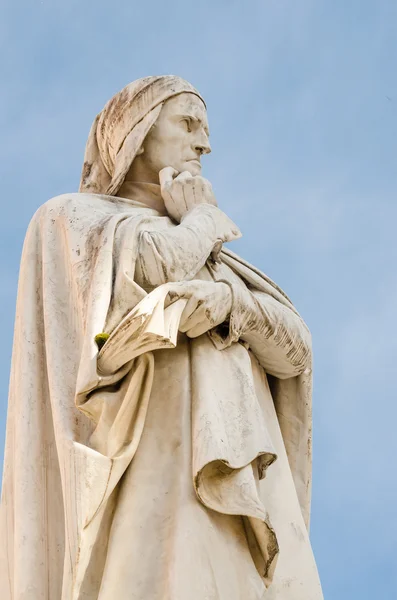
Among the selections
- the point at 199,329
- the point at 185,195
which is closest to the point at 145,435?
the point at 199,329

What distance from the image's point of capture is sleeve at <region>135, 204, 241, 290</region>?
10.8m

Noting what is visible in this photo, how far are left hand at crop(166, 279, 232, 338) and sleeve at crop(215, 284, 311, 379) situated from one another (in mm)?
121

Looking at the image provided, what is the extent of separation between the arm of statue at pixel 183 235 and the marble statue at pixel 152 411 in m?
0.01

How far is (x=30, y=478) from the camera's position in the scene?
10562 millimetres

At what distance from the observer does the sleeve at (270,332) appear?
432 inches

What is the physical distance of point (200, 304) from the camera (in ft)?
35.0

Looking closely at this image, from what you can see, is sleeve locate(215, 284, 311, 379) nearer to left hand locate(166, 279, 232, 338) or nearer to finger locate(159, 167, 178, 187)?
left hand locate(166, 279, 232, 338)

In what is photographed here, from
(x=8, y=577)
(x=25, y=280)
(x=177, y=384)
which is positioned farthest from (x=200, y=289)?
(x=8, y=577)

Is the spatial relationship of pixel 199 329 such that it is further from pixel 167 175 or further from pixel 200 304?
pixel 167 175

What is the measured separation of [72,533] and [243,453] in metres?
1.13

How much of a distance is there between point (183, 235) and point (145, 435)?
138 centimetres

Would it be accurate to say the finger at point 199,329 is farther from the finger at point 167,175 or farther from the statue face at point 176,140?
the statue face at point 176,140

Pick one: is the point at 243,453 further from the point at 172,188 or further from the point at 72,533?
the point at 172,188

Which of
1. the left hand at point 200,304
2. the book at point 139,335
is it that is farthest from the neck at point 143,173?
the book at point 139,335
